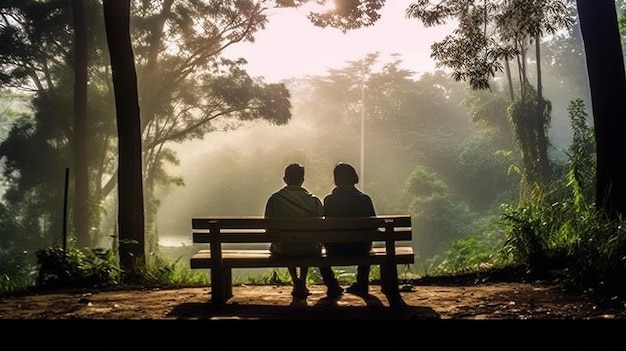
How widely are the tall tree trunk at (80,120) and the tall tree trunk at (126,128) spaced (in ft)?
41.0

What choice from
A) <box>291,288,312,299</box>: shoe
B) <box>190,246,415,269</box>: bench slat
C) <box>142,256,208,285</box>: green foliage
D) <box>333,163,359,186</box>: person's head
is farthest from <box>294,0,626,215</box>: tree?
<box>142,256,208,285</box>: green foliage

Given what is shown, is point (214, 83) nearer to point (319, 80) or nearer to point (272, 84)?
point (272, 84)

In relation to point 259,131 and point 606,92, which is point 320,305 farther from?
point 259,131

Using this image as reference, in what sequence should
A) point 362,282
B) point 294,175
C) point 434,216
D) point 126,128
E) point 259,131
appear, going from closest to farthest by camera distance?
point 294,175 → point 362,282 → point 126,128 → point 434,216 → point 259,131

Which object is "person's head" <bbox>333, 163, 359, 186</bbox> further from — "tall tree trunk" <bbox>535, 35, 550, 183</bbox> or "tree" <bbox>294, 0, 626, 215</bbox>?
"tall tree trunk" <bbox>535, 35, 550, 183</bbox>

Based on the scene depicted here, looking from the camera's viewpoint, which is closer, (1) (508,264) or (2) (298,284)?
(2) (298,284)

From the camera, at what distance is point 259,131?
75.4m

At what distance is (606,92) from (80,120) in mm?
18752

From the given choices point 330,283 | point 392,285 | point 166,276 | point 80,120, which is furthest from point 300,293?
point 80,120

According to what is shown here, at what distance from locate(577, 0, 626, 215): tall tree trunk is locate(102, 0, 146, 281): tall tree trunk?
280 inches

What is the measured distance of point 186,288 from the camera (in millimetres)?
7340

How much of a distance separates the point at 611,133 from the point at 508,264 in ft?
7.89

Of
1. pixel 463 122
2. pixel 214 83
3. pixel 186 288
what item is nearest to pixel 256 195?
pixel 463 122

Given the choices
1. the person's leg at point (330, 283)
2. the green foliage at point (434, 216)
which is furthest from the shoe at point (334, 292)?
the green foliage at point (434, 216)
